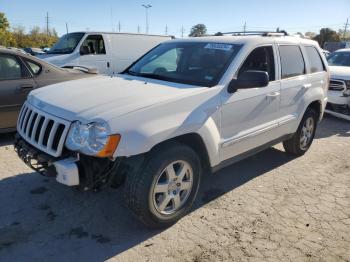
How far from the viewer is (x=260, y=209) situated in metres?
3.95

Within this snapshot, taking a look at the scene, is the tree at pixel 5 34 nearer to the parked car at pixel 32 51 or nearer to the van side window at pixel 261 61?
the parked car at pixel 32 51

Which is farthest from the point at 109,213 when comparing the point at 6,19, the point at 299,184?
Result: the point at 6,19

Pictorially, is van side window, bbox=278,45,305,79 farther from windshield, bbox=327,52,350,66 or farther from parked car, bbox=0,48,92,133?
windshield, bbox=327,52,350,66

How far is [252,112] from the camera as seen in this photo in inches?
162

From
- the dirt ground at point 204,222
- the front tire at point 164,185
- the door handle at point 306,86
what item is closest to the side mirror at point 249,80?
the front tire at point 164,185

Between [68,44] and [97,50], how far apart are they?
2.91 ft

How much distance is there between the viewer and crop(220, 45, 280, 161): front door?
382 centimetres

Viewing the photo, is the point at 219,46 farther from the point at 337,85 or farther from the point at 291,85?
the point at 337,85

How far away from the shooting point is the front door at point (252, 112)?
3.82m

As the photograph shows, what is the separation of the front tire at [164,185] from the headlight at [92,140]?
376 mm

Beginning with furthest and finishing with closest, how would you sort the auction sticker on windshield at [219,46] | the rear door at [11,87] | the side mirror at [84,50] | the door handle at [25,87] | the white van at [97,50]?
1. the side mirror at [84,50]
2. the white van at [97,50]
3. the door handle at [25,87]
4. the rear door at [11,87]
5. the auction sticker on windshield at [219,46]

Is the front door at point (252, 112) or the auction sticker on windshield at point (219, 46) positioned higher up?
the auction sticker on windshield at point (219, 46)

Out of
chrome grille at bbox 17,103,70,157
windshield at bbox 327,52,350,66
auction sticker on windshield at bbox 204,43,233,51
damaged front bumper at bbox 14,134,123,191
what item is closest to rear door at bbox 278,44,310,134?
auction sticker on windshield at bbox 204,43,233,51

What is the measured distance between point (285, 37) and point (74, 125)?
11.1ft
